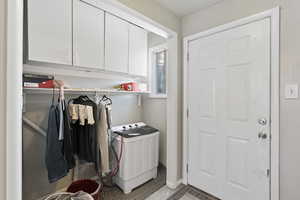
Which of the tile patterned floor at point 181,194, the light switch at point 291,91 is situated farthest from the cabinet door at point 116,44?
the light switch at point 291,91

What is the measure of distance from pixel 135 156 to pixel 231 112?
1350 mm

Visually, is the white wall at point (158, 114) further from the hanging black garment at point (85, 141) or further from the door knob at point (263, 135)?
the door knob at point (263, 135)

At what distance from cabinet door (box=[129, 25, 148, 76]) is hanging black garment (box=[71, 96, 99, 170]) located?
3.30 feet

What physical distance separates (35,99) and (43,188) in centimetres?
108

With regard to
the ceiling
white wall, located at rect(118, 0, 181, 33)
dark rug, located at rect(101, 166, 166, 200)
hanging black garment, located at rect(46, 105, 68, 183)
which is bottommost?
dark rug, located at rect(101, 166, 166, 200)

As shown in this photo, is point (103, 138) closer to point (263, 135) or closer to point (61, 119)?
point (61, 119)

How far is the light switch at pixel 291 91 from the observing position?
1.28 metres

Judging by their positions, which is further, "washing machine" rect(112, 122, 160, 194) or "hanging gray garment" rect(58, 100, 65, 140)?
"washing machine" rect(112, 122, 160, 194)

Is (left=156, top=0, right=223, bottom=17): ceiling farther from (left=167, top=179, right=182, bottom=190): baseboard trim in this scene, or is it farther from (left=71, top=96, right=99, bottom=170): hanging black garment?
(left=167, top=179, right=182, bottom=190): baseboard trim

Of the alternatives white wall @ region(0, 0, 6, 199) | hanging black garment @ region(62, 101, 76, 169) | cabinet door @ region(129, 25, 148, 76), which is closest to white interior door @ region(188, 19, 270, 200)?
cabinet door @ region(129, 25, 148, 76)

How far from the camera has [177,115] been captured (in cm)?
206

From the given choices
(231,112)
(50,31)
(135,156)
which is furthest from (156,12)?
(135,156)

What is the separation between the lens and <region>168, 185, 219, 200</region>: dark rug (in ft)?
5.90

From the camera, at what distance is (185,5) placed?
1842 mm
